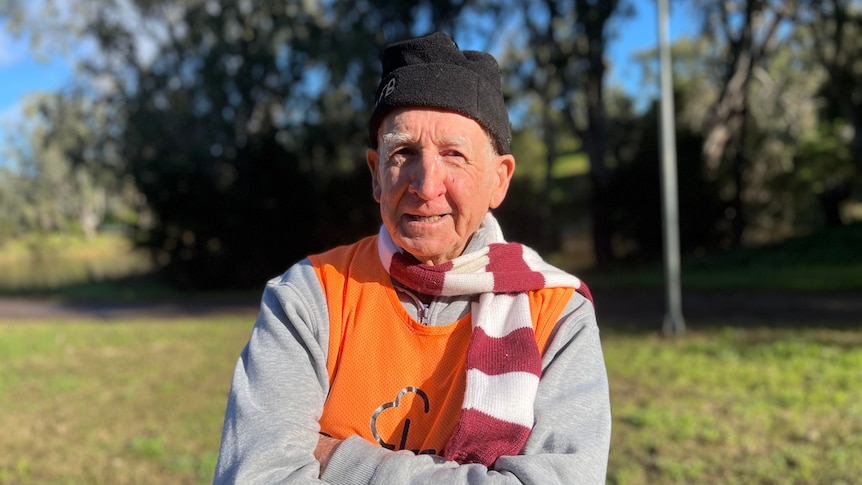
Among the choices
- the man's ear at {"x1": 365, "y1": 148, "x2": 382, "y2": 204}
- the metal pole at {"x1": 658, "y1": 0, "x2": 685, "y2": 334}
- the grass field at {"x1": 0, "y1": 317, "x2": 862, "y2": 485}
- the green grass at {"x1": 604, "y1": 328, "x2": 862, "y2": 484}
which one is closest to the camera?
the man's ear at {"x1": 365, "y1": 148, "x2": 382, "y2": 204}

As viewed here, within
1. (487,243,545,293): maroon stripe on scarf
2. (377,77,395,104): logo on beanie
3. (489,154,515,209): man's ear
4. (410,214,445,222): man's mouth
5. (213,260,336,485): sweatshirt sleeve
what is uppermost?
(377,77,395,104): logo on beanie

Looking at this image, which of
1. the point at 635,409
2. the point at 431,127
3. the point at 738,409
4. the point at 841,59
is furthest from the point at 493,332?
the point at 841,59

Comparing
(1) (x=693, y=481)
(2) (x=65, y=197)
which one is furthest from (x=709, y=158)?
(2) (x=65, y=197)

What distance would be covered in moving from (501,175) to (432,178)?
27 centimetres

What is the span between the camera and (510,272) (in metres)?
1.86

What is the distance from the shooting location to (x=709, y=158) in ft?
64.2

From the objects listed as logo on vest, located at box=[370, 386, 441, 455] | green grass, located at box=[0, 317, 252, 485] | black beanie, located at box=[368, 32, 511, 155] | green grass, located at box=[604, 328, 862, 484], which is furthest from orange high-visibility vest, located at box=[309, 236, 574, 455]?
green grass, located at box=[0, 317, 252, 485]

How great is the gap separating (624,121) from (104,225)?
171 feet

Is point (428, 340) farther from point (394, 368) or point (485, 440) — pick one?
point (485, 440)

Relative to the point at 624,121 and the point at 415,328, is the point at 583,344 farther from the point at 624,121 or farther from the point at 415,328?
the point at 624,121

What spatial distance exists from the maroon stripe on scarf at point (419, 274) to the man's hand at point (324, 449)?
41 centimetres

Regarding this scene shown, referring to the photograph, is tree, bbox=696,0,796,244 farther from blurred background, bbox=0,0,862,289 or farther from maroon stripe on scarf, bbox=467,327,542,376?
maroon stripe on scarf, bbox=467,327,542,376

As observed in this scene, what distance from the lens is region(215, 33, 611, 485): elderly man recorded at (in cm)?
166

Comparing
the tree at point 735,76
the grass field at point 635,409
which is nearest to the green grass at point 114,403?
the grass field at point 635,409
